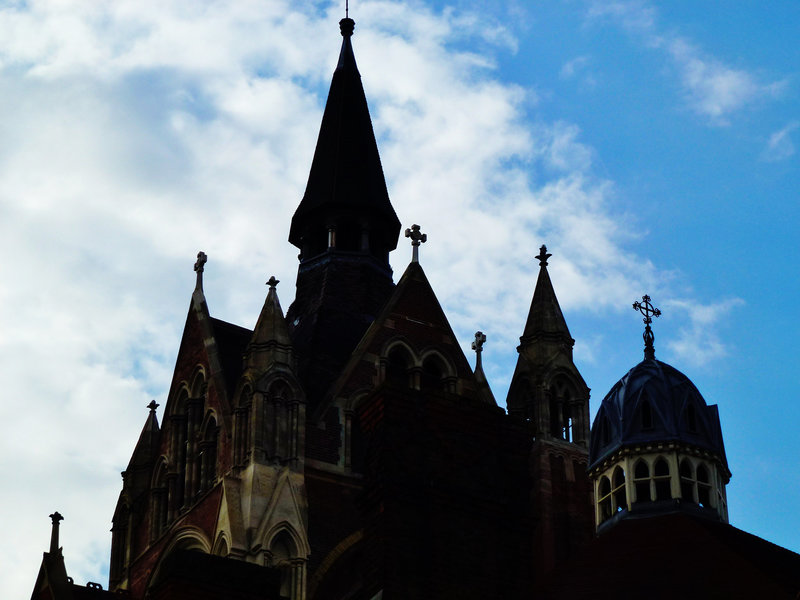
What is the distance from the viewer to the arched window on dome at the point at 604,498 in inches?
1410

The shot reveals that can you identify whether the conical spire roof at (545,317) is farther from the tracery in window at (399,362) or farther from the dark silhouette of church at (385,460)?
the tracery in window at (399,362)

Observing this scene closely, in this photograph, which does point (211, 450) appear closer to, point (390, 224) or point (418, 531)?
point (390, 224)

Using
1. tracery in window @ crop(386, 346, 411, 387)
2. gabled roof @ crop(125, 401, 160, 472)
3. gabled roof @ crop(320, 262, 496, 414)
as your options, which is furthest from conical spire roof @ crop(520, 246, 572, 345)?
gabled roof @ crop(125, 401, 160, 472)

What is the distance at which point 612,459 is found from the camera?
36125mm

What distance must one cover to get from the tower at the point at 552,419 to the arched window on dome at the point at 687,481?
8.15 metres

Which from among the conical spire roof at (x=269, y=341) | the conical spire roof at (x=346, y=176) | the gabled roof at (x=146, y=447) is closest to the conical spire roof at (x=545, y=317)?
the conical spire roof at (x=346, y=176)

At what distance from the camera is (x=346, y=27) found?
56406mm

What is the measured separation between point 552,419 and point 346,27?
1521cm

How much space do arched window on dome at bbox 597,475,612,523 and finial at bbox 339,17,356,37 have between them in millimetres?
23384

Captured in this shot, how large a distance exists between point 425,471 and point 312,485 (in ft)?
71.4

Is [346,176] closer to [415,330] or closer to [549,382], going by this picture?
[415,330]

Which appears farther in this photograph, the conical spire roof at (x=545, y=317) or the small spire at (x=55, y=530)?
the conical spire roof at (x=545, y=317)

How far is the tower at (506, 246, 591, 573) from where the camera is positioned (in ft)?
145

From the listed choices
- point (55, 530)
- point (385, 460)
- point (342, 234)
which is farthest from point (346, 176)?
point (385, 460)
